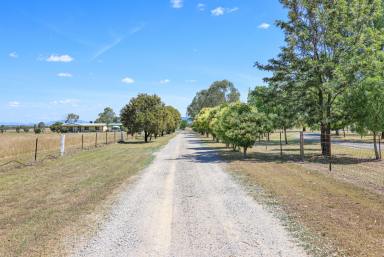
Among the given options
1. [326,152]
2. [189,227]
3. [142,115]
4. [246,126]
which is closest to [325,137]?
[326,152]

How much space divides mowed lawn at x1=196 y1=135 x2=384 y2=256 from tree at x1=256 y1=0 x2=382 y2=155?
631 centimetres

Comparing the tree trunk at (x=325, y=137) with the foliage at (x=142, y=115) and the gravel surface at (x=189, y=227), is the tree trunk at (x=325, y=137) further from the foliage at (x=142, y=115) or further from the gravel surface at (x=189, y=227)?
the foliage at (x=142, y=115)

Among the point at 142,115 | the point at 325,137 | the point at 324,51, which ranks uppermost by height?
the point at 324,51

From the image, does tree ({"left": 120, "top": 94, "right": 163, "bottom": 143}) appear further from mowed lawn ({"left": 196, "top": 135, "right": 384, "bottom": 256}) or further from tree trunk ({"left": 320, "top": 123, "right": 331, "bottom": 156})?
mowed lawn ({"left": 196, "top": 135, "right": 384, "bottom": 256})

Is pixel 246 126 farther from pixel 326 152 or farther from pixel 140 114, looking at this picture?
pixel 140 114

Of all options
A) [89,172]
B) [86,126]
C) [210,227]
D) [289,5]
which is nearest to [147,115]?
[289,5]

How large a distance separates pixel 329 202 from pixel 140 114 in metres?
40.4

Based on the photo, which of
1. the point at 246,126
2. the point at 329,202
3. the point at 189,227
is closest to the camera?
the point at 189,227

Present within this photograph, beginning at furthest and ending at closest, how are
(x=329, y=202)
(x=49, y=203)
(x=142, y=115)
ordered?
1. (x=142, y=115)
2. (x=49, y=203)
3. (x=329, y=202)

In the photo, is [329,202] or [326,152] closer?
[329,202]

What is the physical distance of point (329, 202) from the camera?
370 inches

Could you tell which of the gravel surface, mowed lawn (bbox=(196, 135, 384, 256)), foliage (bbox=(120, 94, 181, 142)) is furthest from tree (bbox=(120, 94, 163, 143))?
the gravel surface

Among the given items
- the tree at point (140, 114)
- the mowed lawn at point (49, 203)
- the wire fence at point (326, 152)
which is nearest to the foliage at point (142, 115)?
the tree at point (140, 114)

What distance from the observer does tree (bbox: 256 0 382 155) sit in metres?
21.5
